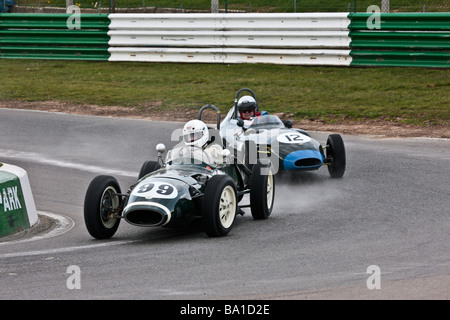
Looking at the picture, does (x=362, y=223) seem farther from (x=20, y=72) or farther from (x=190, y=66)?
(x=20, y=72)

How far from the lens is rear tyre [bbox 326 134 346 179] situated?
11672 mm

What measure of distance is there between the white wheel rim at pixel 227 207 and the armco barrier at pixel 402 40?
34.0 ft

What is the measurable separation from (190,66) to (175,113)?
14.4 ft

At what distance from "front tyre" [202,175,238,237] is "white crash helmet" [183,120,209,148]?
0.99m

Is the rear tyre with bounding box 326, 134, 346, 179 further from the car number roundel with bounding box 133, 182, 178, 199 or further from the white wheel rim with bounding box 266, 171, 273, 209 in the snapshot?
the car number roundel with bounding box 133, 182, 178, 199

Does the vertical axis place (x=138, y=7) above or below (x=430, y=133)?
above

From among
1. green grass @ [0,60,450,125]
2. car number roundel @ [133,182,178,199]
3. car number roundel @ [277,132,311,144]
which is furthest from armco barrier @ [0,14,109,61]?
car number roundel @ [133,182,178,199]

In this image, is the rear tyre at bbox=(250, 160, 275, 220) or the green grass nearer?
the rear tyre at bbox=(250, 160, 275, 220)

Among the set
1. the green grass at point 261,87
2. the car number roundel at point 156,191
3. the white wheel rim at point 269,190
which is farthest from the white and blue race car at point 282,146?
the green grass at point 261,87

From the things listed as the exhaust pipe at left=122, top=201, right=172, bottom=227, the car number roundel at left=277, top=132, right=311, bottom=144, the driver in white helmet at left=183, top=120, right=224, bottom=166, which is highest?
the driver in white helmet at left=183, top=120, right=224, bottom=166

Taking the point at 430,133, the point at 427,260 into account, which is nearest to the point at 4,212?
the point at 427,260
